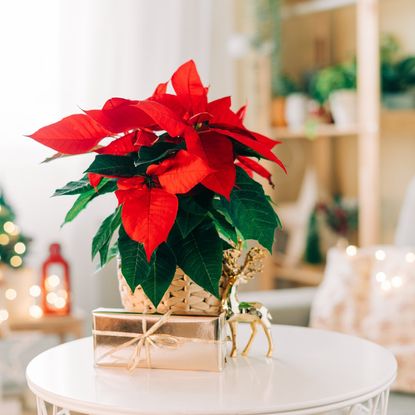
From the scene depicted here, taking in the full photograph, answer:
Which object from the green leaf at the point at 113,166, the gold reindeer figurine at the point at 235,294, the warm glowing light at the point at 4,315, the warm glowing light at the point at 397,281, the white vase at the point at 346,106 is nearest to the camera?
the green leaf at the point at 113,166

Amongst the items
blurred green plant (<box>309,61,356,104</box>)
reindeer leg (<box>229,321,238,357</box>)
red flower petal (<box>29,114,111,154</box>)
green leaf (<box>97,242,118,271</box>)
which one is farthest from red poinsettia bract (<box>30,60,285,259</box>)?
blurred green plant (<box>309,61,356,104</box>)

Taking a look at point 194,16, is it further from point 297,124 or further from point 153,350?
point 153,350

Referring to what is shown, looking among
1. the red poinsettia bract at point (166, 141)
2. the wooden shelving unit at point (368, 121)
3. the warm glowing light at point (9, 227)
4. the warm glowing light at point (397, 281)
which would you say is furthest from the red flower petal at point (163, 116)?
the wooden shelving unit at point (368, 121)

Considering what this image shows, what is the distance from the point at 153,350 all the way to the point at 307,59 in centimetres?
268

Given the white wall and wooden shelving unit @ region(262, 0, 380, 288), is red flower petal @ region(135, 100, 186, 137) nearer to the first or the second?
the white wall

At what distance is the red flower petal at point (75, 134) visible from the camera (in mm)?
1184

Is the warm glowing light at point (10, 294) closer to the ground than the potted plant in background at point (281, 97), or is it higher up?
closer to the ground

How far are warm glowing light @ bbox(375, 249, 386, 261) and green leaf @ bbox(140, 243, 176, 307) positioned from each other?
47.8 inches

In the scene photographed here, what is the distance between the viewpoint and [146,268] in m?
1.15

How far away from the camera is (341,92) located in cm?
305

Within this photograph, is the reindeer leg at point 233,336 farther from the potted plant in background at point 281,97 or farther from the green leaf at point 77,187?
the potted plant in background at point 281,97

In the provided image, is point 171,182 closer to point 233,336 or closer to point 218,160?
point 218,160

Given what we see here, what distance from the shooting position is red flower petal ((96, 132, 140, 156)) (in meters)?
1.18

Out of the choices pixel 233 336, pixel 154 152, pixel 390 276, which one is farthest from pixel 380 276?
pixel 154 152
